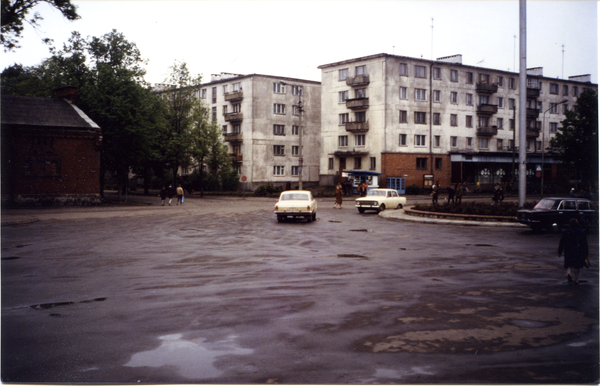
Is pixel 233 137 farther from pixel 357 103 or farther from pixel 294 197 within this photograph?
pixel 294 197

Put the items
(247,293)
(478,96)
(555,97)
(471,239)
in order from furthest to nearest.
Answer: (555,97) < (478,96) < (471,239) < (247,293)

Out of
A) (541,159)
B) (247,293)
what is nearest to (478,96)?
(541,159)

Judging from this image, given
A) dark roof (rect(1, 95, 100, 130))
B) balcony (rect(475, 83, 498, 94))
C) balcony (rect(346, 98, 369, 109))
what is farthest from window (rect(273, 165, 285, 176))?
dark roof (rect(1, 95, 100, 130))

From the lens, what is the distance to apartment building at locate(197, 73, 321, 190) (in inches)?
2785

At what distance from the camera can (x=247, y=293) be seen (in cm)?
909

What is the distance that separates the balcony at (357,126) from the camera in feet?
203

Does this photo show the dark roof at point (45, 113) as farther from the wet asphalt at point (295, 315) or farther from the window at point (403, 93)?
the window at point (403, 93)

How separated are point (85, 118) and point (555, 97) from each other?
63.9 metres

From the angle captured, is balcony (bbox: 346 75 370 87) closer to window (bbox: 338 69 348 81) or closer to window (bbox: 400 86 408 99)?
window (bbox: 338 69 348 81)

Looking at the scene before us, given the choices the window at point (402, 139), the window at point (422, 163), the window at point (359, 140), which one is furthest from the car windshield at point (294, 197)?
the window at point (422, 163)

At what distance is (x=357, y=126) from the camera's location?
205 ft

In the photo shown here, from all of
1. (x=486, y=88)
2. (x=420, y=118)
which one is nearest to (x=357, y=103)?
(x=420, y=118)

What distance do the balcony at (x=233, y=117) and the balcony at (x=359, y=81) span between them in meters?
16.8

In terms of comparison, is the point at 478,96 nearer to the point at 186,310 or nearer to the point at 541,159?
the point at 541,159
